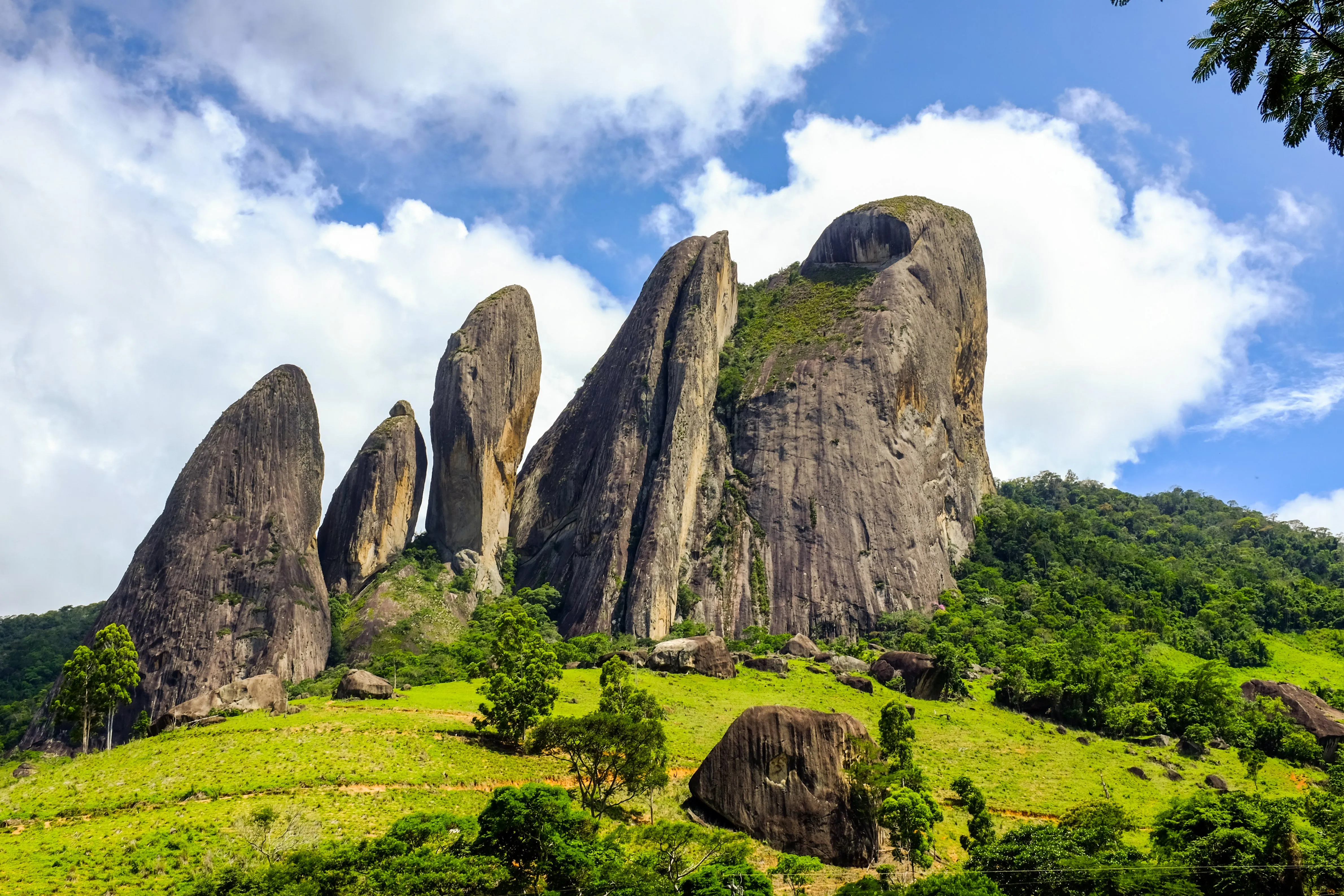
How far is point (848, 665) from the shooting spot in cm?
4738

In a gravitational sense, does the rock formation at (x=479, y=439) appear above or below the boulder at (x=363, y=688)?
above

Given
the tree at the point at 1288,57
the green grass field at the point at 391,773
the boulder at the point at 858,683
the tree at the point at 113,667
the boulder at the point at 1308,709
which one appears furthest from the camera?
the boulder at the point at 858,683

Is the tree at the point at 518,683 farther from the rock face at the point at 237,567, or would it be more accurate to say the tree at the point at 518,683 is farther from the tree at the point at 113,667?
the rock face at the point at 237,567

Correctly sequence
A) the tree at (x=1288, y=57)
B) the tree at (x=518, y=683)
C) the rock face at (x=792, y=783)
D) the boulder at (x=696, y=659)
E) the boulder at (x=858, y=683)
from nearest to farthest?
the tree at (x=1288, y=57) → the rock face at (x=792, y=783) → the tree at (x=518, y=683) → the boulder at (x=858, y=683) → the boulder at (x=696, y=659)

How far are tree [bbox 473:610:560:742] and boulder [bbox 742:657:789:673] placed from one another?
1490 centimetres

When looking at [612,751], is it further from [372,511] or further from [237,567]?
[372,511]

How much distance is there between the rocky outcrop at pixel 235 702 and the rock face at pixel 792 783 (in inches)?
722

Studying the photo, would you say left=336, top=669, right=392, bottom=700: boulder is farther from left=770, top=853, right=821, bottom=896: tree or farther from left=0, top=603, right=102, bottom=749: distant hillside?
left=770, top=853, right=821, bottom=896: tree

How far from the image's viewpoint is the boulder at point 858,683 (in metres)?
43.4

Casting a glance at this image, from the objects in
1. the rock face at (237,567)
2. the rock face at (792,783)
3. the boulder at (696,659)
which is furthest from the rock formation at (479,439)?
the rock face at (792,783)

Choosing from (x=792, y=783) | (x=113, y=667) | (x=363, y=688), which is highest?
(x=113, y=667)

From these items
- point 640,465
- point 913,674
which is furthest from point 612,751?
point 640,465

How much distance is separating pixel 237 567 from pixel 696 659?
27564mm

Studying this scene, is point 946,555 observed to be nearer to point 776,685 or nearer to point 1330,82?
point 776,685
